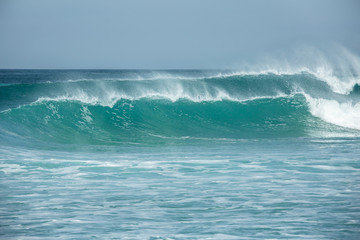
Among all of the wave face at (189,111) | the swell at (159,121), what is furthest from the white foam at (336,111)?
the swell at (159,121)

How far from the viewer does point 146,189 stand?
6.96 meters

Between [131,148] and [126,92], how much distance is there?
897 centimetres

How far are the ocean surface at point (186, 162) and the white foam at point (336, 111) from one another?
42 millimetres

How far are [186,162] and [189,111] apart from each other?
836cm

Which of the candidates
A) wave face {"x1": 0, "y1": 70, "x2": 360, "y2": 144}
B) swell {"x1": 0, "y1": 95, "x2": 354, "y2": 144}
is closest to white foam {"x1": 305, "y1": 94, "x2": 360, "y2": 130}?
wave face {"x1": 0, "y1": 70, "x2": 360, "y2": 144}

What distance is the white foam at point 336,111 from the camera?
16469mm

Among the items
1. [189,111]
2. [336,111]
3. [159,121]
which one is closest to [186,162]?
[159,121]

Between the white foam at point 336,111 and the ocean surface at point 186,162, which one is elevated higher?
the white foam at point 336,111

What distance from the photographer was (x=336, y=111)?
56.5ft

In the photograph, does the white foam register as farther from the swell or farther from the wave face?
the swell

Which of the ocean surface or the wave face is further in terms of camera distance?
the wave face

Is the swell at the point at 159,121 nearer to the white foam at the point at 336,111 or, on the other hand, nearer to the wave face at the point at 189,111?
the wave face at the point at 189,111

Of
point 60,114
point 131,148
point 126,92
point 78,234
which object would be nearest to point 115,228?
point 78,234

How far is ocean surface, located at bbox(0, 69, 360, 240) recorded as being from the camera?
534 centimetres
